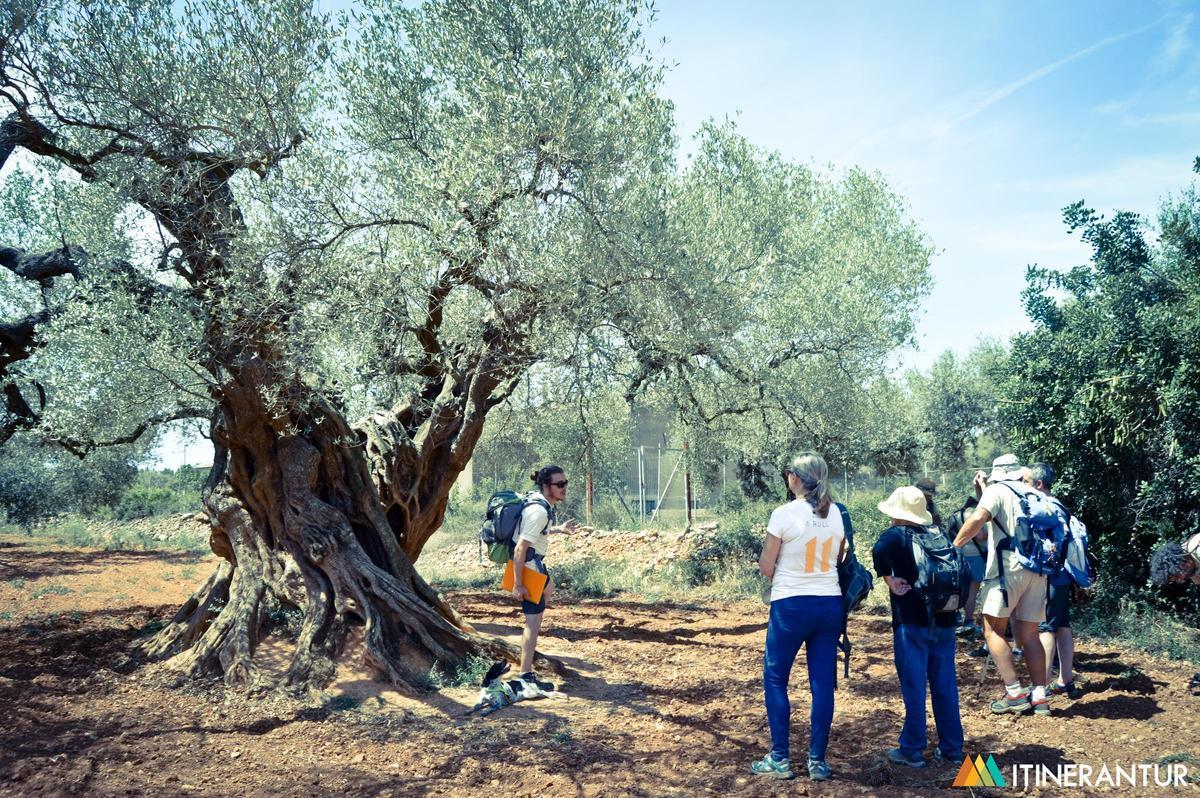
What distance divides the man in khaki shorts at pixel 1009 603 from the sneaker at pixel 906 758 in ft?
4.12

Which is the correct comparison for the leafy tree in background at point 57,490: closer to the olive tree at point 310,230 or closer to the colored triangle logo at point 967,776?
the olive tree at point 310,230

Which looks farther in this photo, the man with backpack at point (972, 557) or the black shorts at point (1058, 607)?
the man with backpack at point (972, 557)

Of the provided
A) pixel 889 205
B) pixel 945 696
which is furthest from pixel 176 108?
pixel 889 205

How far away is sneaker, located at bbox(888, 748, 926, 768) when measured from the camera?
16.0ft

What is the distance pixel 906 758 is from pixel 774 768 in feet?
2.63

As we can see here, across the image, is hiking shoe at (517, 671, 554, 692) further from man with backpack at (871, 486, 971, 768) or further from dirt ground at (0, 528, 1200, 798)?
man with backpack at (871, 486, 971, 768)

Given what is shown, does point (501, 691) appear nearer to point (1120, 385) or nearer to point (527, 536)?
point (527, 536)

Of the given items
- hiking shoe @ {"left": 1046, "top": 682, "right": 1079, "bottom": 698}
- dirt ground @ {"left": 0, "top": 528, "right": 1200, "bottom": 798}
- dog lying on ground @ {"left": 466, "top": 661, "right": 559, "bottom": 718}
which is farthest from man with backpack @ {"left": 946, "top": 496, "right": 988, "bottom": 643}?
dog lying on ground @ {"left": 466, "top": 661, "right": 559, "bottom": 718}

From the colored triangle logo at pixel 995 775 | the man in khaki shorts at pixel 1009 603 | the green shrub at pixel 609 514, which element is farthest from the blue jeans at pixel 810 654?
the green shrub at pixel 609 514

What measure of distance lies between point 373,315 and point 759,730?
4.64 meters

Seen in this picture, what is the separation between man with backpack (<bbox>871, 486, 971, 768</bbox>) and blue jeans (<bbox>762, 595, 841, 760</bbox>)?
42 cm

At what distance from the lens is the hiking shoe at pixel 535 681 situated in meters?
6.72

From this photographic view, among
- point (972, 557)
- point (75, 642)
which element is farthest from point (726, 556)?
point (75, 642)

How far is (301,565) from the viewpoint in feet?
25.6
